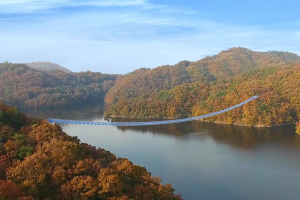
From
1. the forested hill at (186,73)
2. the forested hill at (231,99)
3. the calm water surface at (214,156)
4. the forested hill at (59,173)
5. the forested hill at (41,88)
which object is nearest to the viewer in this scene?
the forested hill at (59,173)

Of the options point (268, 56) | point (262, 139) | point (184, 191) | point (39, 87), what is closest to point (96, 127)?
point (262, 139)

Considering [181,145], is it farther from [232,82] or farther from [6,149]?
[232,82]

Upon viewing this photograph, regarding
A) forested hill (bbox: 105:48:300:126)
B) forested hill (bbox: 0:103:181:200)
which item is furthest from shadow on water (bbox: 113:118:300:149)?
forested hill (bbox: 0:103:181:200)

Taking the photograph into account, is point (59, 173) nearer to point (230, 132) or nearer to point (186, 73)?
point (230, 132)

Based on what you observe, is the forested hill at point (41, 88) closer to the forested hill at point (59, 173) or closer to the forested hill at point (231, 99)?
the forested hill at point (231, 99)

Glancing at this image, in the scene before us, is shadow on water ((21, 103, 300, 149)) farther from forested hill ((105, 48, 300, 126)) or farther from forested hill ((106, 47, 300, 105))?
forested hill ((106, 47, 300, 105))

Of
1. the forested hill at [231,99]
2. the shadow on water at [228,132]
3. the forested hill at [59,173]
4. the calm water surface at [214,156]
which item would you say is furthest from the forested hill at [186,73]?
the forested hill at [59,173]

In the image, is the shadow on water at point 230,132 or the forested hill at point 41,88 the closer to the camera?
the shadow on water at point 230,132
